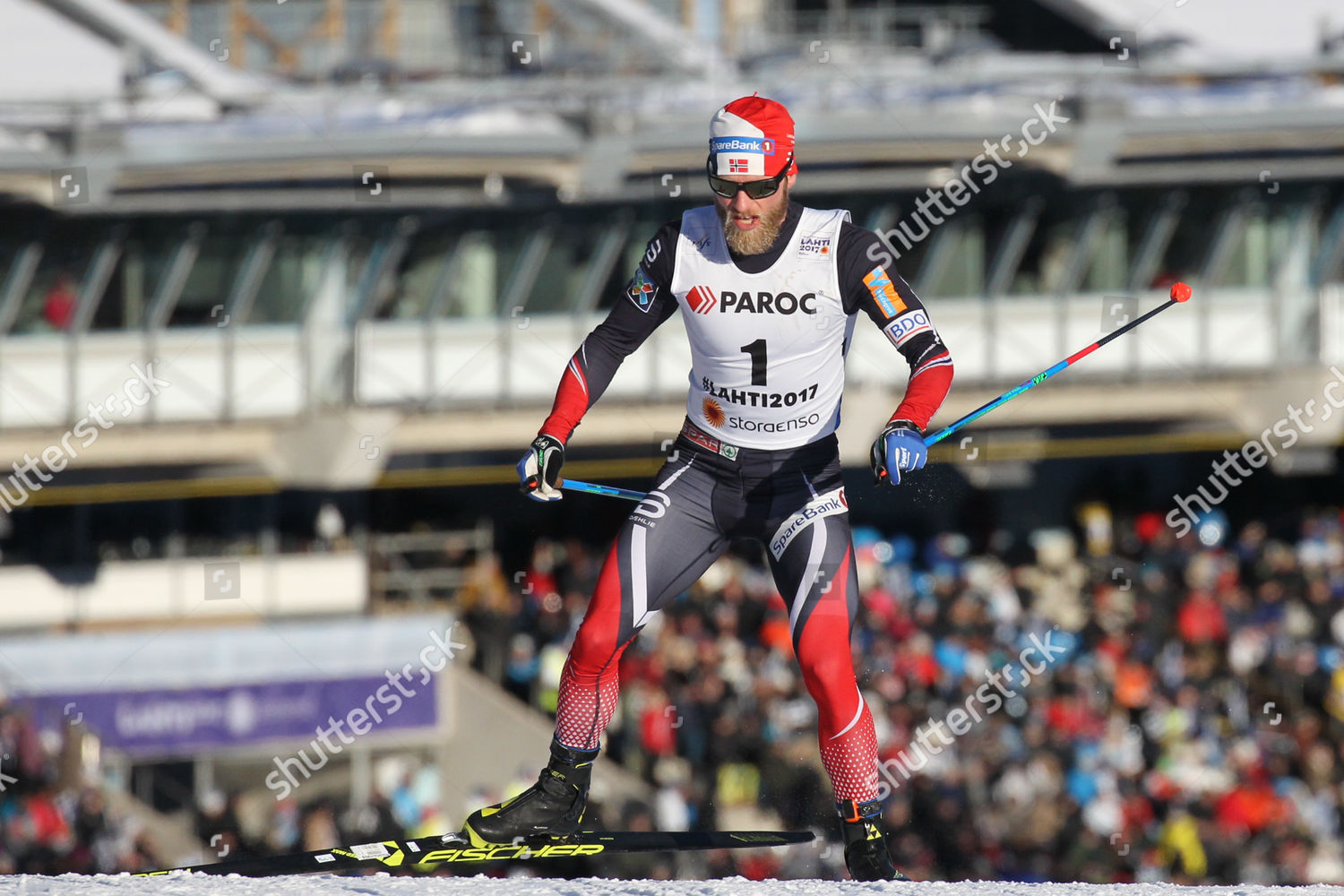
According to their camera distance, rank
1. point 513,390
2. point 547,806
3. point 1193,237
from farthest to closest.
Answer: point 1193,237
point 513,390
point 547,806

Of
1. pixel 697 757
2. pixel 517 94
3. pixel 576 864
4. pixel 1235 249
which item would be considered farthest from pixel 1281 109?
pixel 576 864

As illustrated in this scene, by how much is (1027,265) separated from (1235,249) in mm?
2208

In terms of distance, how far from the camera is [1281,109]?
52.6 ft

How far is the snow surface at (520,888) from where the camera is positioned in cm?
498

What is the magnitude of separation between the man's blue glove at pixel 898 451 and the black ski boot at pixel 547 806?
4.93ft

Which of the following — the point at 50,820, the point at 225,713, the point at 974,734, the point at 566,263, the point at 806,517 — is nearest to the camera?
the point at 806,517

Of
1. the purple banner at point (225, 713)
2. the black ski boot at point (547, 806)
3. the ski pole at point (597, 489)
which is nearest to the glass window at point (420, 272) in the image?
the purple banner at point (225, 713)

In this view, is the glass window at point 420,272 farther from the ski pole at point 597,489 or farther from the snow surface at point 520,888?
the snow surface at point 520,888

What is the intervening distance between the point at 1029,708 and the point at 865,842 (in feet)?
21.7

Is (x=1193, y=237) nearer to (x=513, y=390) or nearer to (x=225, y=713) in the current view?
(x=513, y=390)

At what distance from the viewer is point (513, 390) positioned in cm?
1574

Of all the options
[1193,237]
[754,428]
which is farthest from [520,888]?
[1193,237]

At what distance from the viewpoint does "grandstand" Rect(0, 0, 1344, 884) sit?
493 inches

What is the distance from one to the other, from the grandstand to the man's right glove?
6617 millimetres
